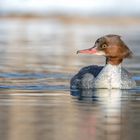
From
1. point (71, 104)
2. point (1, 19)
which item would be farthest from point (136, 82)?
point (1, 19)

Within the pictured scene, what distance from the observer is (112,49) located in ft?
55.2

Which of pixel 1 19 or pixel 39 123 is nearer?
pixel 39 123

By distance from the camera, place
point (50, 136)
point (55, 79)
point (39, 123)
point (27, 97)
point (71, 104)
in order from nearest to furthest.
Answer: point (50, 136), point (39, 123), point (71, 104), point (27, 97), point (55, 79)

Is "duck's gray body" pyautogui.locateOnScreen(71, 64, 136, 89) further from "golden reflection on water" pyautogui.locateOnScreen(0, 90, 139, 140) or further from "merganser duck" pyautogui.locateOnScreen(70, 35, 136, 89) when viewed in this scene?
"golden reflection on water" pyautogui.locateOnScreen(0, 90, 139, 140)

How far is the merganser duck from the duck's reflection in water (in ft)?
0.82

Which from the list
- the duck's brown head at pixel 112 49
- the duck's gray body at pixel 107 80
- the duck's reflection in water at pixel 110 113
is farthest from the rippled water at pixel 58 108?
the duck's brown head at pixel 112 49

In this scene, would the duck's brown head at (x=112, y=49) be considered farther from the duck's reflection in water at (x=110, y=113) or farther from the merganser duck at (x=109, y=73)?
the duck's reflection in water at (x=110, y=113)

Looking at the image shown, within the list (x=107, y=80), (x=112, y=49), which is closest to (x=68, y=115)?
(x=107, y=80)

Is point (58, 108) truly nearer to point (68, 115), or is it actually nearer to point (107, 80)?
point (68, 115)

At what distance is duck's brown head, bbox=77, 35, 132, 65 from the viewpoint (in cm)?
1681

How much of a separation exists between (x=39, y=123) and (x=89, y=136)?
120 cm

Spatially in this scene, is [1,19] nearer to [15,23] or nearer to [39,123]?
[15,23]

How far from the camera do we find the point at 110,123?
11898mm

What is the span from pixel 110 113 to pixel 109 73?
151 inches
